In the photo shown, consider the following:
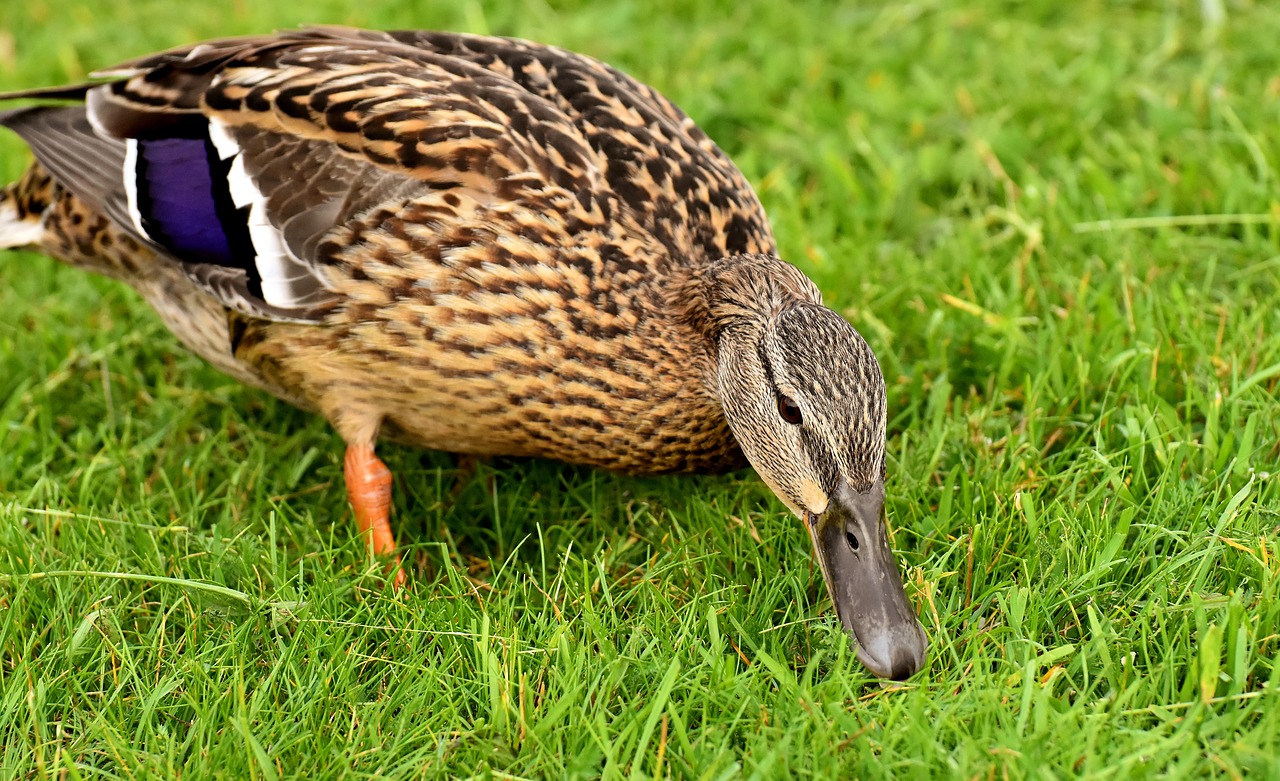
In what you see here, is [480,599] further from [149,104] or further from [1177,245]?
→ [1177,245]

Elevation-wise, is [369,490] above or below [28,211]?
below

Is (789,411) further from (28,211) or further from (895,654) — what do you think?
(28,211)

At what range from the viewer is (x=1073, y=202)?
506 cm

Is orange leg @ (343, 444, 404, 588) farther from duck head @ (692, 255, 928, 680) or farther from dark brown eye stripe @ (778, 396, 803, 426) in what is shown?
dark brown eye stripe @ (778, 396, 803, 426)

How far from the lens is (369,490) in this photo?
12.8 feet

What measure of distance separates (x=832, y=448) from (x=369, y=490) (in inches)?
57.4

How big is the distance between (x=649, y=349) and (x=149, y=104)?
183 cm

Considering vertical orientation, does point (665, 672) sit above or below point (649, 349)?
below

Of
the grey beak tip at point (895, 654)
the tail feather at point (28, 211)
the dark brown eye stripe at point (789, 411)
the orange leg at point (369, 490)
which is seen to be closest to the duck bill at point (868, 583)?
the grey beak tip at point (895, 654)

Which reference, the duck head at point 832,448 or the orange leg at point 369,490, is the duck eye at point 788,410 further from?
the orange leg at point 369,490

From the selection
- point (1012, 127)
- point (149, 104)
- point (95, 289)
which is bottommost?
point (95, 289)

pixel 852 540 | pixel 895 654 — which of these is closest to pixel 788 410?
pixel 852 540

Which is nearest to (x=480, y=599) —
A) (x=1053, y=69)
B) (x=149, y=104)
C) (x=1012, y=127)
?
(x=149, y=104)

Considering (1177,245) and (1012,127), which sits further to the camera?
(1012,127)
